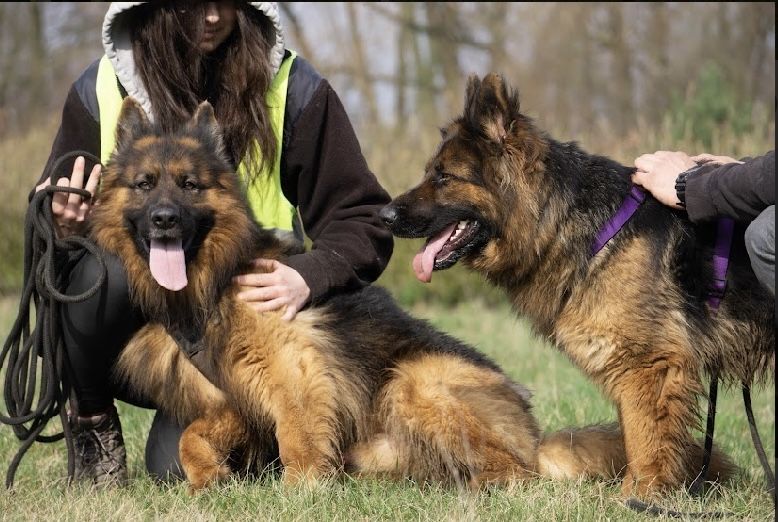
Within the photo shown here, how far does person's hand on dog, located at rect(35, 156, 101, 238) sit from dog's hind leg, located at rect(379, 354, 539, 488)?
1697 millimetres

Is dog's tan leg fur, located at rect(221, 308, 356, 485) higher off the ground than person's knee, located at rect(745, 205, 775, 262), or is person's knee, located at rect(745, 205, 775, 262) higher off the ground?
person's knee, located at rect(745, 205, 775, 262)

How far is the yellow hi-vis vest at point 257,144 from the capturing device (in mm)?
4492

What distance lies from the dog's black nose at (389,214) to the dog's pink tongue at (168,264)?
971 mm

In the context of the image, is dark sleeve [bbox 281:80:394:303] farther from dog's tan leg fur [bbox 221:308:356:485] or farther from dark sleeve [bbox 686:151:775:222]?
dark sleeve [bbox 686:151:775:222]

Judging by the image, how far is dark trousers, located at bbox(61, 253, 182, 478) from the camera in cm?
425

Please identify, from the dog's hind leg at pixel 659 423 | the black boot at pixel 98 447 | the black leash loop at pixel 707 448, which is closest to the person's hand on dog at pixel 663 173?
the dog's hind leg at pixel 659 423

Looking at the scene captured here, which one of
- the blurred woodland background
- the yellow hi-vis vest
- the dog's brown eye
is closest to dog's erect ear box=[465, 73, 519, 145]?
the dog's brown eye

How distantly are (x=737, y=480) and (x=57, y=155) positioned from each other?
3717 mm

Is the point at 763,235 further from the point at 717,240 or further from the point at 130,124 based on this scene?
the point at 130,124

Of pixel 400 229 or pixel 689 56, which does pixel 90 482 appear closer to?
pixel 400 229

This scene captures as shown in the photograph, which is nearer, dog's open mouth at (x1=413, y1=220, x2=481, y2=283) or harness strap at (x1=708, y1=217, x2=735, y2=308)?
harness strap at (x1=708, y1=217, x2=735, y2=308)

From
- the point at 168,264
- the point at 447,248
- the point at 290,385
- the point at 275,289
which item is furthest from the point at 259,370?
the point at 447,248

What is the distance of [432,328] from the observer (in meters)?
4.70

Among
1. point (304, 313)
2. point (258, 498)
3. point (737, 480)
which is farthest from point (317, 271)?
point (737, 480)
